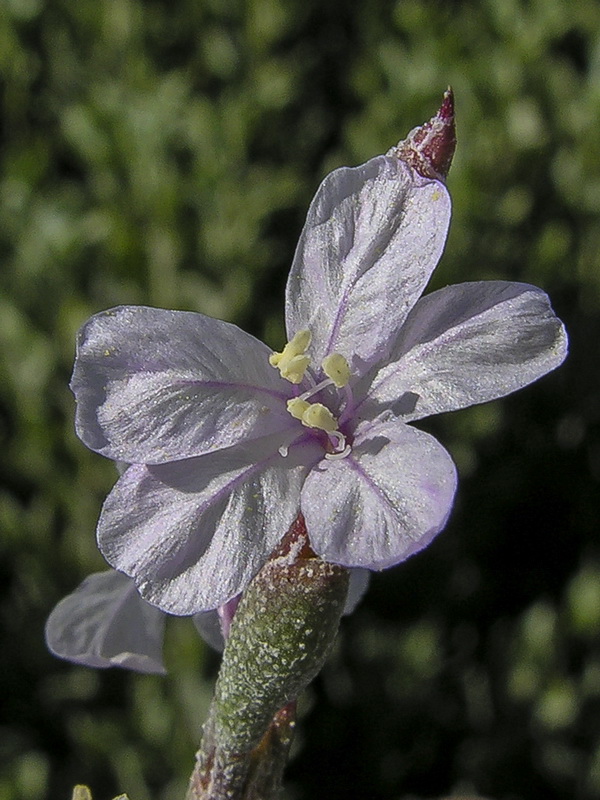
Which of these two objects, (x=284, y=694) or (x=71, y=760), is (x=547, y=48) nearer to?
(x=71, y=760)

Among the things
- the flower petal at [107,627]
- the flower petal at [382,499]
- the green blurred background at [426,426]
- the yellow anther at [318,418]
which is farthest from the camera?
the green blurred background at [426,426]

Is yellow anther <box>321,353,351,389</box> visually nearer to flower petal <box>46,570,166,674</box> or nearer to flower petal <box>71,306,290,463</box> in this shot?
flower petal <box>71,306,290,463</box>

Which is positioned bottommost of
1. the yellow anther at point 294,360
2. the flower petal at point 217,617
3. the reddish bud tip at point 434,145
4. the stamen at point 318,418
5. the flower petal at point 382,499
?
the flower petal at point 217,617

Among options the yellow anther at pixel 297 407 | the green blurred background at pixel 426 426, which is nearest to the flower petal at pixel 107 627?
the yellow anther at pixel 297 407

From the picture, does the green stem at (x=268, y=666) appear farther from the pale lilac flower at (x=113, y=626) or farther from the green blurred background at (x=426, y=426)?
the green blurred background at (x=426, y=426)

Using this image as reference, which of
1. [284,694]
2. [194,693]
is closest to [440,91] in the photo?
[194,693]

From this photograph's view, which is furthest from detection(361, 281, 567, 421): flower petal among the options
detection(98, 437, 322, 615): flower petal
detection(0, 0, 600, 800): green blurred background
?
detection(0, 0, 600, 800): green blurred background

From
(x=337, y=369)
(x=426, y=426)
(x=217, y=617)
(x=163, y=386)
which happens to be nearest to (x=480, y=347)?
(x=337, y=369)
